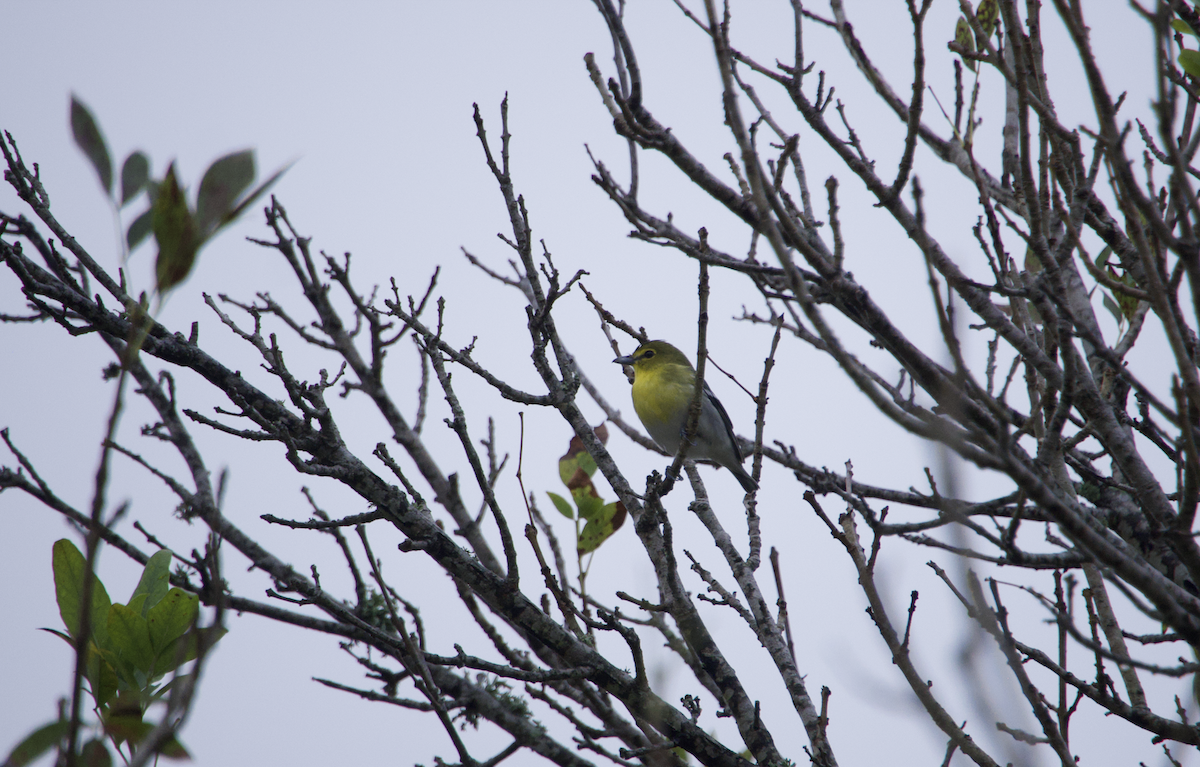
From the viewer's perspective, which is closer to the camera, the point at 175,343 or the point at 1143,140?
the point at 175,343

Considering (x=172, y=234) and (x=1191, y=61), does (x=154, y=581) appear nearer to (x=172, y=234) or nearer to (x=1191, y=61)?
(x=172, y=234)

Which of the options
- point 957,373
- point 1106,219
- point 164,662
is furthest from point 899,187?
point 164,662

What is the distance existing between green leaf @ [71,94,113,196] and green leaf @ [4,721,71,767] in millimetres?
992

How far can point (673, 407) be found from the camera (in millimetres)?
7598

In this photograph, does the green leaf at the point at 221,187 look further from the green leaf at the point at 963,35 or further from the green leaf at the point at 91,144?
the green leaf at the point at 963,35

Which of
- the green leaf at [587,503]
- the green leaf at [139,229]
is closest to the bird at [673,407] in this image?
the green leaf at [587,503]

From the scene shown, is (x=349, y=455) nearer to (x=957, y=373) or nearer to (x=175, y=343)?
(x=175, y=343)

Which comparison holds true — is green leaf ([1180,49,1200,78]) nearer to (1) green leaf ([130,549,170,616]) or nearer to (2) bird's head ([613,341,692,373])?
(1) green leaf ([130,549,170,616])

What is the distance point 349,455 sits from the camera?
2990mm

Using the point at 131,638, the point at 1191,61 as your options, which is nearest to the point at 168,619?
the point at 131,638

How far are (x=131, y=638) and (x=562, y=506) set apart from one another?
8.58 feet

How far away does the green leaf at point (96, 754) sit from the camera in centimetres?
160

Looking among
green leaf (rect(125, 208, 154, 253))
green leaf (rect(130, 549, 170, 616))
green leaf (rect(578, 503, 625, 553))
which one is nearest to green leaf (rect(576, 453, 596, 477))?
green leaf (rect(578, 503, 625, 553))

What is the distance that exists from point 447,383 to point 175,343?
0.96 m
